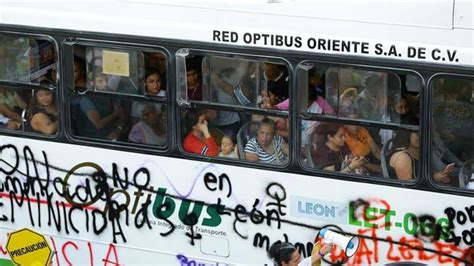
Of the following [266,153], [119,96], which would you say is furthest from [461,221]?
[119,96]

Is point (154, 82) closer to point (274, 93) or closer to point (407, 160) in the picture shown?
point (274, 93)

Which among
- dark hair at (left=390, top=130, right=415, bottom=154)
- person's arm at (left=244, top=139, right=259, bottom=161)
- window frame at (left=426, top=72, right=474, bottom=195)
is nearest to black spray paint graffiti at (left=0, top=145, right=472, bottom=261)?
person's arm at (left=244, top=139, right=259, bottom=161)

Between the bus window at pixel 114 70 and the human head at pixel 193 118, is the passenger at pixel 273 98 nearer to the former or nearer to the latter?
the human head at pixel 193 118

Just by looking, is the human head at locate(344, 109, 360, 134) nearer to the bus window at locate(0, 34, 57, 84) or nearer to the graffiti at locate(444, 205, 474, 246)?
the graffiti at locate(444, 205, 474, 246)

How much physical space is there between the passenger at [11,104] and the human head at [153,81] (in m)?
1.30

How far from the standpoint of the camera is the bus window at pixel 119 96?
34.7 ft

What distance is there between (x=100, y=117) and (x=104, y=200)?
0.68 meters

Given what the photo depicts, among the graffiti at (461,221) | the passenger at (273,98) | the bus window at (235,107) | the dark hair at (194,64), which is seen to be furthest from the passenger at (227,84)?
the graffiti at (461,221)

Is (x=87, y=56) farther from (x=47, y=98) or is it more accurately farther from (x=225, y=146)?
(x=225, y=146)

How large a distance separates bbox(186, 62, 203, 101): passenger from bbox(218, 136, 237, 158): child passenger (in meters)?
0.37

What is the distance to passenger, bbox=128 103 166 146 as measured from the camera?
10625 mm

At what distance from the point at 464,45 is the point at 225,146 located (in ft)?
7.02

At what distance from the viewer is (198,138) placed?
10.5 m

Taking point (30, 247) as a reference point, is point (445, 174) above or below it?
above
